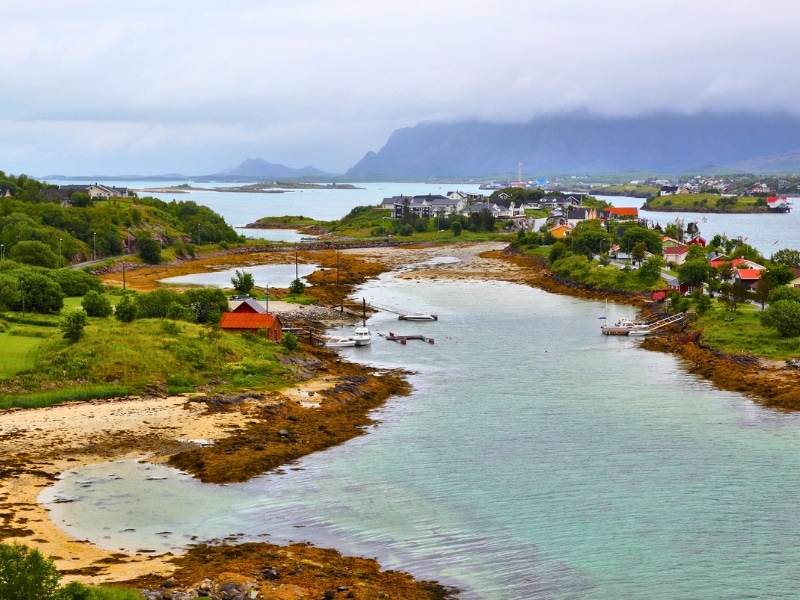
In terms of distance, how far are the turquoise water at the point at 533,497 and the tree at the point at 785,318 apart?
804 centimetres

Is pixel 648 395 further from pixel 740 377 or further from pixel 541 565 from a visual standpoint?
pixel 541 565

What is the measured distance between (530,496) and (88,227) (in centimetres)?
7235

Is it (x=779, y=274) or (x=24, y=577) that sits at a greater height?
(x=779, y=274)

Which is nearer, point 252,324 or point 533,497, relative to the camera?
point 533,497

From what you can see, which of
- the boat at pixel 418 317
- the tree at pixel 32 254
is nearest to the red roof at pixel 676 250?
the boat at pixel 418 317

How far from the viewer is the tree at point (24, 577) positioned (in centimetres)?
1348

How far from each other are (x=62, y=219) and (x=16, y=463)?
6650cm

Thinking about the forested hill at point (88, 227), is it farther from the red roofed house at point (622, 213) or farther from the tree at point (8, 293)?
the red roofed house at point (622, 213)

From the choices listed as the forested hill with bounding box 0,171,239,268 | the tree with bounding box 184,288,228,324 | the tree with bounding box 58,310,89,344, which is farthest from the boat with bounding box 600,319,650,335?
the forested hill with bounding box 0,171,239,268

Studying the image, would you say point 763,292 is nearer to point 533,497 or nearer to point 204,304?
point 204,304

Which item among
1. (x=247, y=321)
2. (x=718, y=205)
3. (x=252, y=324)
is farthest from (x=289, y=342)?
(x=718, y=205)

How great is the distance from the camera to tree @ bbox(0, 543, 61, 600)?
13484 mm

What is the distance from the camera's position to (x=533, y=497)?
23.2 m

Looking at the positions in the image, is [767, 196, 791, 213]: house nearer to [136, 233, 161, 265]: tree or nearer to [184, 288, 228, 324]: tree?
[136, 233, 161, 265]: tree
